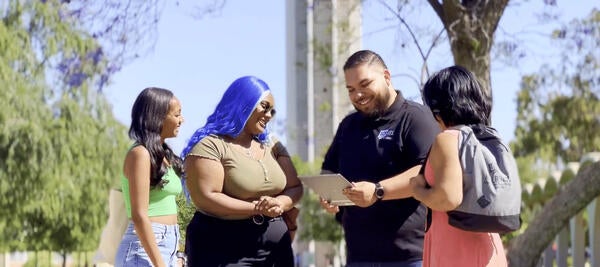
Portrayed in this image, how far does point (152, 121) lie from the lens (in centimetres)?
528

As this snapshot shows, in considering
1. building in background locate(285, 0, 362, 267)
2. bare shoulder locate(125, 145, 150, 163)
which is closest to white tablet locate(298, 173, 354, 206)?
bare shoulder locate(125, 145, 150, 163)

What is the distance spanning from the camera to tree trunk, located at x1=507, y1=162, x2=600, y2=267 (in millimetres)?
13734

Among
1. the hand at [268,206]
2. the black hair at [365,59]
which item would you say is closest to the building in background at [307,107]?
the black hair at [365,59]

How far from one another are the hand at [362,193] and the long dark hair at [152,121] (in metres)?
0.88

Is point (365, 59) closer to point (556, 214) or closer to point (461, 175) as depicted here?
point (461, 175)

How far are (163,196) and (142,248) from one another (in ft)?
0.87

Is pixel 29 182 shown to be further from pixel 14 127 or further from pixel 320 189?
pixel 320 189

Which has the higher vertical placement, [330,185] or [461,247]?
[330,185]

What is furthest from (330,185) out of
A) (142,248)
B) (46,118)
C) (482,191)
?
(46,118)

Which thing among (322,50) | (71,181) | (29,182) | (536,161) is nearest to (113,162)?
(71,181)

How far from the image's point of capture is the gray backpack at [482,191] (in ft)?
14.4

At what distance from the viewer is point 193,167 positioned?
5.14 m

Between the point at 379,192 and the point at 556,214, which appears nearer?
the point at 379,192

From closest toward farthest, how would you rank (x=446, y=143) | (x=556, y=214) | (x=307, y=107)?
(x=446, y=143) < (x=556, y=214) < (x=307, y=107)
